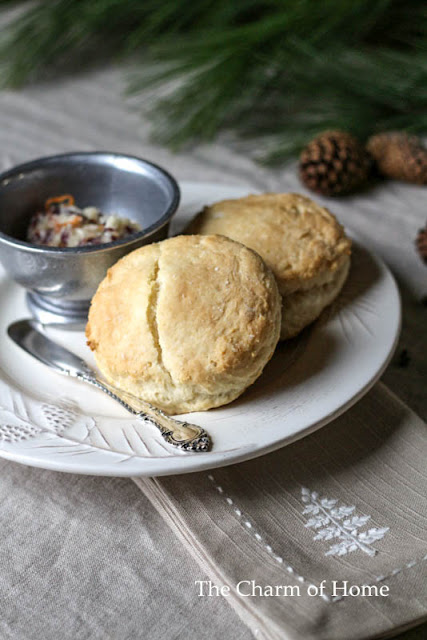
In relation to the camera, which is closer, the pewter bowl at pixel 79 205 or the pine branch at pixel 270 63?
the pewter bowl at pixel 79 205

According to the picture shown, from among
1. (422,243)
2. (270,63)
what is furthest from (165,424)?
(270,63)

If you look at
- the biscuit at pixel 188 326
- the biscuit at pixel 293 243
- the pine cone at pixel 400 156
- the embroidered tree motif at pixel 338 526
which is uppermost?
the biscuit at pixel 188 326

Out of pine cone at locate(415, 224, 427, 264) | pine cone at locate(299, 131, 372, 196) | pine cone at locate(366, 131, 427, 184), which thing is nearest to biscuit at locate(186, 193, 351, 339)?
pine cone at locate(415, 224, 427, 264)

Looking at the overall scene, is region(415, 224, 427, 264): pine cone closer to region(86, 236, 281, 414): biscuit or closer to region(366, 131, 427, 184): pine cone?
region(366, 131, 427, 184): pine cone

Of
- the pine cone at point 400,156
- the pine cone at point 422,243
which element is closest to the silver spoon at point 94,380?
the pine cone at point 422,243

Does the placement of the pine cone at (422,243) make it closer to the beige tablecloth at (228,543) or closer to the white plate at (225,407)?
the white plate at (225,407)

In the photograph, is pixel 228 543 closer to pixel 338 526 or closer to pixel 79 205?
pixel 338 526

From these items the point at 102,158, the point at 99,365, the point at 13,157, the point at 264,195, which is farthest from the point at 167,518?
the point at 13,157
